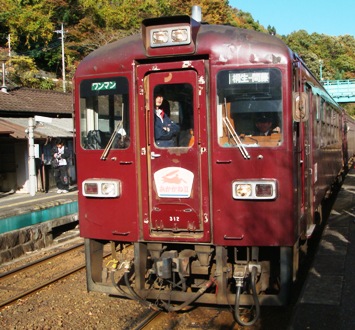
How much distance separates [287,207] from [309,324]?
1123mm

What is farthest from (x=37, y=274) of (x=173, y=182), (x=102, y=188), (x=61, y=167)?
(x=61, y=167)

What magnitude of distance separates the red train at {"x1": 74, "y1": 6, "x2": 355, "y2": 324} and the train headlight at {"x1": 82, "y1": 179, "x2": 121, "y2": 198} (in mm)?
11

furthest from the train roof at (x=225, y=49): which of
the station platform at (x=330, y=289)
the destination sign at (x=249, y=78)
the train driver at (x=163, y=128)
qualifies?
the station platform at (x=330, y=289)

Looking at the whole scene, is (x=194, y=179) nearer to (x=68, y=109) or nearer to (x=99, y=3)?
(x=68, y=109)

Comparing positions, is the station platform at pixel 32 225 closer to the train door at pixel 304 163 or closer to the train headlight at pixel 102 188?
the train headlight at pixel 102 188

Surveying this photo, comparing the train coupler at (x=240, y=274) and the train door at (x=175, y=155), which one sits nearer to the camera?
the train coupler at (x=240, y=274)

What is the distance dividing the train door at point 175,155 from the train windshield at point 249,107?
200 mm

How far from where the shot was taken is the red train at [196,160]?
4.50 metres

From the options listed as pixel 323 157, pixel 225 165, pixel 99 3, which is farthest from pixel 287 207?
pixel 99 3

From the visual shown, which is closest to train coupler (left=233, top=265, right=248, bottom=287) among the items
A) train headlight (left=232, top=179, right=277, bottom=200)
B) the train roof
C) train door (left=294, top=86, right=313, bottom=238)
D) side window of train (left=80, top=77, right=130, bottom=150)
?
train headlight (left=232, top=179, right=277, bottom=200)

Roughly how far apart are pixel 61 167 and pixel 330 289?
35.6 ft

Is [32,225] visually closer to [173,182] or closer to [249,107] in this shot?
[173,182]

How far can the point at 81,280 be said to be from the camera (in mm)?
7094

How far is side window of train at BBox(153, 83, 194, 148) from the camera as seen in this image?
4703 mm
